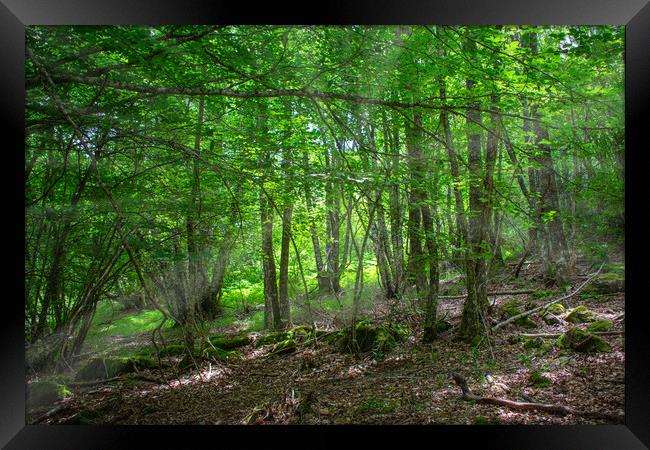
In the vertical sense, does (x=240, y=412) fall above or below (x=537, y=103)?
below

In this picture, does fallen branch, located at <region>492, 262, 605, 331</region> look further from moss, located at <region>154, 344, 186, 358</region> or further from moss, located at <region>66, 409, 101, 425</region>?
moss, located at <region>66, 409, 101, 425</region>

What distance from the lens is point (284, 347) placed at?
202cm

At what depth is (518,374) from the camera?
181 centimetres

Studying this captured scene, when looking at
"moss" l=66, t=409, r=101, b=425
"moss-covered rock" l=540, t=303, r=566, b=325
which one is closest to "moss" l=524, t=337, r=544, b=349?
"moss-covered rock" l=540, t=303, r=566, b=325

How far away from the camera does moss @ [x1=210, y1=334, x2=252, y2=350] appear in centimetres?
198

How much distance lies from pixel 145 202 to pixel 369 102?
158 cm

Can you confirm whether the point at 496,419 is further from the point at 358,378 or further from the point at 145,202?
the point at 145,202

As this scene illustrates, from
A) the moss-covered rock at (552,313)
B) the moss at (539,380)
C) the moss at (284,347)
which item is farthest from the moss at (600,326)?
the moss at (284,347)

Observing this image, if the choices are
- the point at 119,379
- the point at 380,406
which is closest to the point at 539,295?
the point at 380,406

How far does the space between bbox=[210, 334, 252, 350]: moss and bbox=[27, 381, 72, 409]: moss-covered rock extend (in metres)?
0.80

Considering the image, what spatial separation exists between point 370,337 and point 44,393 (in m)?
1.95

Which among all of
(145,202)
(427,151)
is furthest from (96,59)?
(427,151)

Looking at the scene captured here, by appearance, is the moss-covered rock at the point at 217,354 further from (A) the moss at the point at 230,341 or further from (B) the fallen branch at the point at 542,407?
(B) the fallen branch at the point at 542,407
